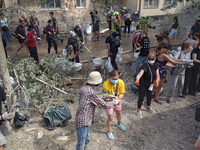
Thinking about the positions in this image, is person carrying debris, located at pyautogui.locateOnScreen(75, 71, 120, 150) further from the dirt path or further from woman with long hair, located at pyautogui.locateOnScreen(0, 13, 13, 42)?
woman with long hair, located at pyautogui.locateOnScreen(0, 13, 13, 42)

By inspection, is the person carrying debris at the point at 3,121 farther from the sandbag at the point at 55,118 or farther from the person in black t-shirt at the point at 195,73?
the person in black t-shirt at the point at 195,73

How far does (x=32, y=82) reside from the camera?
16.1 ft

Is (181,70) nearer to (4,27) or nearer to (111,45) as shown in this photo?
(111,45)

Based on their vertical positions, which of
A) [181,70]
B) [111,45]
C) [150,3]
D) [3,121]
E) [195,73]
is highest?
[150,3]

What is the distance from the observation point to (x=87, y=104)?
2674 mm

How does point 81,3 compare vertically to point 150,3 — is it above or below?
below

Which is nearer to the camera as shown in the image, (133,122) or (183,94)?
(133,122)

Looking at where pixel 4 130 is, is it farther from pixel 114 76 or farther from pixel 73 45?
pixel 73 45

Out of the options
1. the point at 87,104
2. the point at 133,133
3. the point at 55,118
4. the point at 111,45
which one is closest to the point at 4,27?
the point at 111,45

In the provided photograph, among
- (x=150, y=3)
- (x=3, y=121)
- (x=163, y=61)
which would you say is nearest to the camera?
(x=3, y=121)

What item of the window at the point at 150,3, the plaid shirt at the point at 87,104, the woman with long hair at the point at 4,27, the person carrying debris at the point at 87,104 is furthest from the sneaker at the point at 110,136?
the window at the point at 150,3

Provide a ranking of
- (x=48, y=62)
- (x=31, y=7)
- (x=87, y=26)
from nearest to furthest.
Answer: (x=48, y=62)
(x=31, y=7)
(x=87, y=26)

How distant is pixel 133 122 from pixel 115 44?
2.86m

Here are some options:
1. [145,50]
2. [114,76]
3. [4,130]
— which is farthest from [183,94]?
[4,130]
